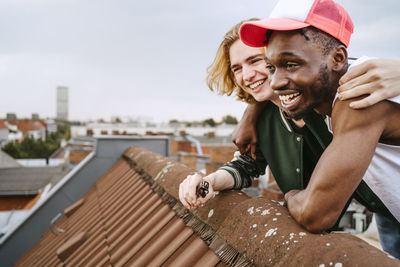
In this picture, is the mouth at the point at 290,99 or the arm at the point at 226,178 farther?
the arm at the point at 226,178

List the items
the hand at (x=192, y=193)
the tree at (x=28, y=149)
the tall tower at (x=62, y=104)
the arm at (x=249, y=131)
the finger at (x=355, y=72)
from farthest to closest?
the tall tower at (x=62, y=104) < the tree at (x=28, y=149) < the arm at (x=249, y=131) < the hand at (x=192, y=193) < the finger at (x=355, y=72)

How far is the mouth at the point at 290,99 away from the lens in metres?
1.23

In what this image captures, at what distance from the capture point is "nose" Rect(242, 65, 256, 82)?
1810 mm

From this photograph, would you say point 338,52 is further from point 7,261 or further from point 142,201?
point 7,261

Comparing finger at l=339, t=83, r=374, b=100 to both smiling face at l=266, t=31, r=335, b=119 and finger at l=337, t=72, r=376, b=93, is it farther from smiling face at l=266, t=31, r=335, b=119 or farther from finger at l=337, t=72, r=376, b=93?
smiling face at l=266, t=31, r=335, b=119

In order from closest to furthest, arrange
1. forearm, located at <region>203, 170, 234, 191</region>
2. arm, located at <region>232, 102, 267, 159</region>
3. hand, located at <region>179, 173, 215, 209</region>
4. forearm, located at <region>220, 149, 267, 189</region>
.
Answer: hand, located at <region>179, 173, 215, 209</region>, forearm, located at <region>203, 170, 234, 191</region>, forearm, located at <region>220, 149, 267, 189</region>, arm, located at <region>232, 102, 267, 159</region>

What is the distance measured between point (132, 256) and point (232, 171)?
0.80 meters

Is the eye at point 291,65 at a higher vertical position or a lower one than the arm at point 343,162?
higher

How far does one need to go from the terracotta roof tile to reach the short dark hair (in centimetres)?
68

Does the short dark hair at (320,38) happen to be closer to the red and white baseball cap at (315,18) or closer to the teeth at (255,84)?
the red and white baseball cap at (315,18)

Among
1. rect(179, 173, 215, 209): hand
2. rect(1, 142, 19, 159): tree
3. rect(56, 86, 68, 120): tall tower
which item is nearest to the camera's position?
rect(179, 173, 215, 209): hand

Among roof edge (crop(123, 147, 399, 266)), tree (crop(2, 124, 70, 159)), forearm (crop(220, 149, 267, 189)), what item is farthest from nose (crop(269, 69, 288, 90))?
tree (crop(2, 124, 70, 159))

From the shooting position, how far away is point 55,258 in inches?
113

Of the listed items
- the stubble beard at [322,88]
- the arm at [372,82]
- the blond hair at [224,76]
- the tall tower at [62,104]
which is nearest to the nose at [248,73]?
the blond hair at [224,76]
